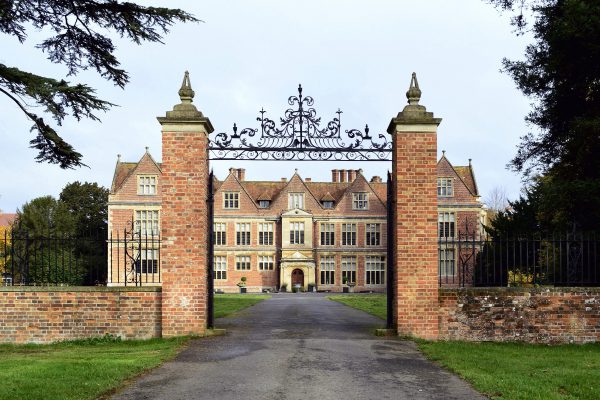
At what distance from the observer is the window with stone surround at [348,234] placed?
52.7 meters

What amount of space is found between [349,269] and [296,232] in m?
5.46

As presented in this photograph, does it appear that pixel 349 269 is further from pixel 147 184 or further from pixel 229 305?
pixel 229 305

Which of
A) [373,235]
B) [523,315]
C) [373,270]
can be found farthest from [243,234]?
[523,315]

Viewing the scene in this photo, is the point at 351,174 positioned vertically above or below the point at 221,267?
above

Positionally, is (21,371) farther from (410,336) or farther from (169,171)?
(410,336)

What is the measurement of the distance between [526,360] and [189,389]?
500cm

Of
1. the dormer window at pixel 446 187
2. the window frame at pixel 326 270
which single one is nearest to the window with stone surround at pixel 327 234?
the window frame at pixel 326 270

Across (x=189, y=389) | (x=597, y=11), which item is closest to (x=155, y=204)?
(x=597, y=11)

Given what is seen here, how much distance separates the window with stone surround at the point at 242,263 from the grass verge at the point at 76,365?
41.9 meters

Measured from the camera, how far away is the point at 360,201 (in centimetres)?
5266

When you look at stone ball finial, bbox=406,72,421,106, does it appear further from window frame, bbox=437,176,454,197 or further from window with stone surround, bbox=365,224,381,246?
window with stone surround, bbox=365,224,381,246

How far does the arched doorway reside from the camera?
2062 inches

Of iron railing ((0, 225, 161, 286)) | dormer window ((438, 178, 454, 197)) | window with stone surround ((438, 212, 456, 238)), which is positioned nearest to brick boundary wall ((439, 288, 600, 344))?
iron railing ((0, 225, 161, 286))

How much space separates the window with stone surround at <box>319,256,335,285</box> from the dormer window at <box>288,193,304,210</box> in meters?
4.84
